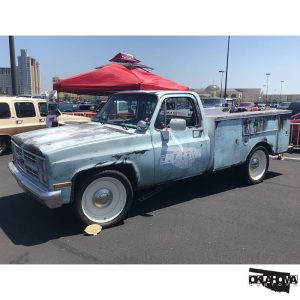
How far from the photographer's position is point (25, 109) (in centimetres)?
1048

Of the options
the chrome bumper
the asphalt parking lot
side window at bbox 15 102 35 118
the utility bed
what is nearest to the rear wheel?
side window at bbox 15 102 35 118

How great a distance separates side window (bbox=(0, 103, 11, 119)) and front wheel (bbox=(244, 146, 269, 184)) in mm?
7459

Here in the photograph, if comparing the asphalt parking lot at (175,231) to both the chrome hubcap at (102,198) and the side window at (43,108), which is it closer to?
the chrome hubcap at (102,198)

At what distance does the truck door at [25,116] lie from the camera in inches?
403

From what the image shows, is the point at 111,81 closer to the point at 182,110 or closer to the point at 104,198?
the point at 182,110

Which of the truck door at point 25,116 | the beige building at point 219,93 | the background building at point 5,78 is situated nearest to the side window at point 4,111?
→ the truck door at point 25,116

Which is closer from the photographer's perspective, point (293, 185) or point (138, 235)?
point (138, 235)

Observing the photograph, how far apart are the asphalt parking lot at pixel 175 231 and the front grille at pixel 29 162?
77cm

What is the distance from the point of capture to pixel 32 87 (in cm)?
4291

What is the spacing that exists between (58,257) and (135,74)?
6.57 metres

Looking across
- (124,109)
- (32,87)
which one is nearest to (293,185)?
(124,109)

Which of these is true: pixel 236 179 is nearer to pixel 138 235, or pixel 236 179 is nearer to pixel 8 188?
pixel 138 235

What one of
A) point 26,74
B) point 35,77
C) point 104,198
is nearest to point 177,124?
point 104,198

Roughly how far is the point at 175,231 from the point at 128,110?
2.18 metres
